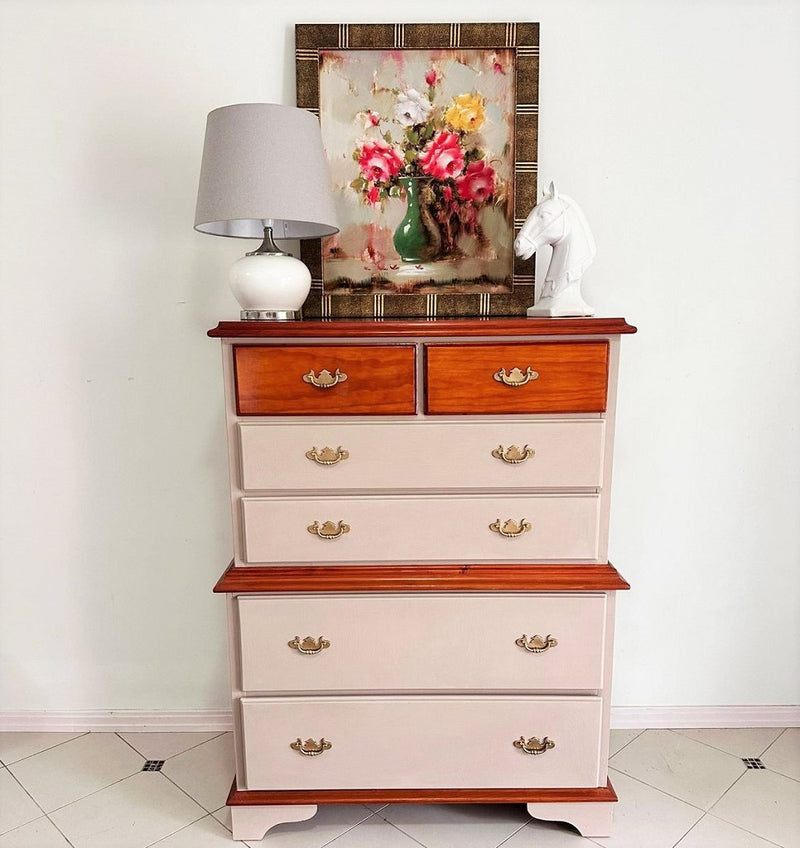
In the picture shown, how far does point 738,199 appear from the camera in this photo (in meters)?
2.03

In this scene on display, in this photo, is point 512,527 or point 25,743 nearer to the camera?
point 512,527

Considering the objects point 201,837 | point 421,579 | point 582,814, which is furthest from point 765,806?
point 201,837

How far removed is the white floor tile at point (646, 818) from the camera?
1769mm

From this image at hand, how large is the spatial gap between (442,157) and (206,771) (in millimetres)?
1973

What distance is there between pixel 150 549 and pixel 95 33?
5.11 feet

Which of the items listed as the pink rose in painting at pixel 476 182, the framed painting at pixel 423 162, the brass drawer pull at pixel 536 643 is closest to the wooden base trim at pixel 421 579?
the brass drawer pull at pixel 536 643

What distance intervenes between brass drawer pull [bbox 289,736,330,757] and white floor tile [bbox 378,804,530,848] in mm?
323

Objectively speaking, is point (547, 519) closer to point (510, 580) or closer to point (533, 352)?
point (510, 580)

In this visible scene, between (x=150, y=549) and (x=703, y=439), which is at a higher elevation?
(x=703, y=439)

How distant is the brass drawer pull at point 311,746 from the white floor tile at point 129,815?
399 millimetres

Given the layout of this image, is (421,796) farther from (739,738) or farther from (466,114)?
(466,114)

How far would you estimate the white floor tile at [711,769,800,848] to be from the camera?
1801 millimetres

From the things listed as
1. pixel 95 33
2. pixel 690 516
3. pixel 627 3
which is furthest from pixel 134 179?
pixel 690 516

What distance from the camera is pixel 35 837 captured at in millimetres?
1792
